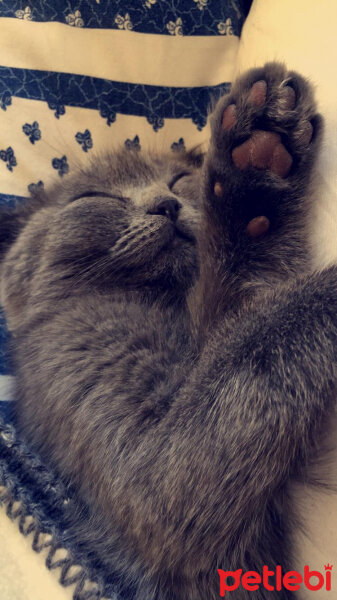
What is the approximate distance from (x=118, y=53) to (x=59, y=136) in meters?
0.30

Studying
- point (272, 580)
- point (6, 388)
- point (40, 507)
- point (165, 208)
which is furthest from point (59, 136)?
point (272, 580)

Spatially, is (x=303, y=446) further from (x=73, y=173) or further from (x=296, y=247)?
(x=73, y=173)

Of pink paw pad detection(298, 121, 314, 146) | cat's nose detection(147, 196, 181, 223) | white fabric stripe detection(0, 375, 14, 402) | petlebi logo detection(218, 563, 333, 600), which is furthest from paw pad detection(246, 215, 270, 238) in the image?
white fabric stripe detection(0, 375, 14, 402)

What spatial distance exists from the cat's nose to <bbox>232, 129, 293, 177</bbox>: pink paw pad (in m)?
0.29

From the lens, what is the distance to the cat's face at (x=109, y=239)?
1048 millimetres

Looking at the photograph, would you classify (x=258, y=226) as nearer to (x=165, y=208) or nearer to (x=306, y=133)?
(x=306, y=133)

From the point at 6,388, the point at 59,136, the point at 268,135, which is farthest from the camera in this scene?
A: the point at 59,136

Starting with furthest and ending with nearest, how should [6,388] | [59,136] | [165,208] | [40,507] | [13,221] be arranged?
[59,136] → [13,221] → [6,388] → [165,208] → [40,507]

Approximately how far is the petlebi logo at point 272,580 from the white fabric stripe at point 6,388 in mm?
658

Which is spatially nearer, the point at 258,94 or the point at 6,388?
the point at 258,94

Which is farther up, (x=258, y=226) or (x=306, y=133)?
(x=306, y=133)

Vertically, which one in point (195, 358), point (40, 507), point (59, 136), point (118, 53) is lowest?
point (40, 507)

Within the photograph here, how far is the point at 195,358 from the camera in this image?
2.90 feet

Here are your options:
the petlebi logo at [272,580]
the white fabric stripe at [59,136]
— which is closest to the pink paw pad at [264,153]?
the petlebi logo at [272,580]
